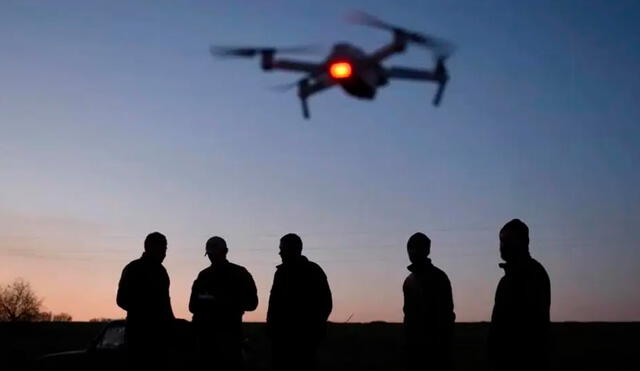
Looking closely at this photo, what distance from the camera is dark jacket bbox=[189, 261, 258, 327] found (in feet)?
23.8

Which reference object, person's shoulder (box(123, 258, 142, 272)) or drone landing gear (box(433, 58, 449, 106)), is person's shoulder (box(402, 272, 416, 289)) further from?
drone landing gear (box(433, 58, 449, 106))

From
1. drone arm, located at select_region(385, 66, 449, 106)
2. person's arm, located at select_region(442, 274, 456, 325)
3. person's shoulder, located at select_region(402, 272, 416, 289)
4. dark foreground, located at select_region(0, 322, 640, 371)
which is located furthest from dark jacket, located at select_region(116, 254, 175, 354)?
dark foreground, located at select_region(0, 322, 640, 371)

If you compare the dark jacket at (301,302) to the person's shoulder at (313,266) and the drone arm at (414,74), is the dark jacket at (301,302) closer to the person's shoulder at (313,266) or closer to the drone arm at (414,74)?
the person's shoulder at (313,266)

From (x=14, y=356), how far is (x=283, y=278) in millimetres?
27119

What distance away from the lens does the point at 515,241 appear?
5262 mm

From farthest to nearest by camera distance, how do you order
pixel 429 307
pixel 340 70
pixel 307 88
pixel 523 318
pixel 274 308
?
pixel 307 88 < pixel 340 70 < pixel 274 308 < pixel 429 307 < pixel 523 318

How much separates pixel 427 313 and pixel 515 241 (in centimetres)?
156

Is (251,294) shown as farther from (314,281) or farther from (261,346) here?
(261,346)

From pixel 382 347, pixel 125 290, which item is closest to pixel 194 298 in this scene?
pixel 125 290

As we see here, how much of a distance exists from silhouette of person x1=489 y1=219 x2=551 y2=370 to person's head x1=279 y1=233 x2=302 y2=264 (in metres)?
2.21

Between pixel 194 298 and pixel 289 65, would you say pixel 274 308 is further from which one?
pixel 289 65

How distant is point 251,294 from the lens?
731 cm

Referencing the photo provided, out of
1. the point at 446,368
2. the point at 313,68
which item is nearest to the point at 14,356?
the point at 313,68

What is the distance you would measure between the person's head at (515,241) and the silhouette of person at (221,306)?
2.82 meters
